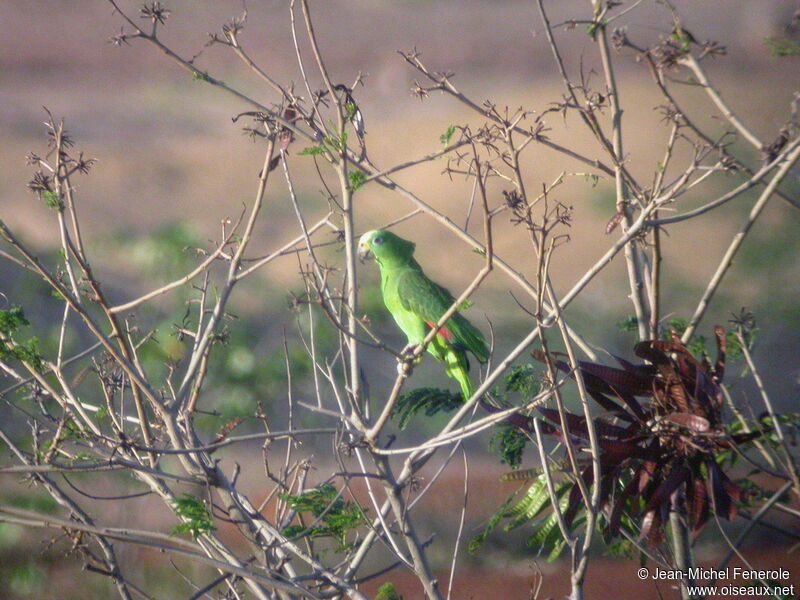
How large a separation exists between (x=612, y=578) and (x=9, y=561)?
368 cm

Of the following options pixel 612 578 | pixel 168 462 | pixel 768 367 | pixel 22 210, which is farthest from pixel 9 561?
pixel 768 367

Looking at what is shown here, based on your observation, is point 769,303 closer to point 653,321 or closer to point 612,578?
point 612,578

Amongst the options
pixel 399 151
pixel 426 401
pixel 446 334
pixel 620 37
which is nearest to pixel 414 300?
pixel 446 334

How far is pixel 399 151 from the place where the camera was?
A: 6.67 meters

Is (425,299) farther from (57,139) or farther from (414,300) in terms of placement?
(57,139)

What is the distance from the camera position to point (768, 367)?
20.9 feet

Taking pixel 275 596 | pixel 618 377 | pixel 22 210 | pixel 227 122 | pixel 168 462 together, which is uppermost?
pixel 227 122

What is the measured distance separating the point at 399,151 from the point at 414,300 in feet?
12.4

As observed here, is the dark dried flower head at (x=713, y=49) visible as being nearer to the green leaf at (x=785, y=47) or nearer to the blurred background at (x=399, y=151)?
the green leaf at (x=785, y=47)

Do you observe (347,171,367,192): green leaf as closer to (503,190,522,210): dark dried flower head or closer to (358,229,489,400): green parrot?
(503,190,522,210): dark dried flower head

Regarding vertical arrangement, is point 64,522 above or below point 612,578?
below

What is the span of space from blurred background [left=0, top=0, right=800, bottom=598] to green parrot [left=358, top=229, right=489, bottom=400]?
2015 millimetres

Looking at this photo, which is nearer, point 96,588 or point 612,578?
point 96,588

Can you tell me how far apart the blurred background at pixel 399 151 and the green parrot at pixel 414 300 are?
79.3 inches
